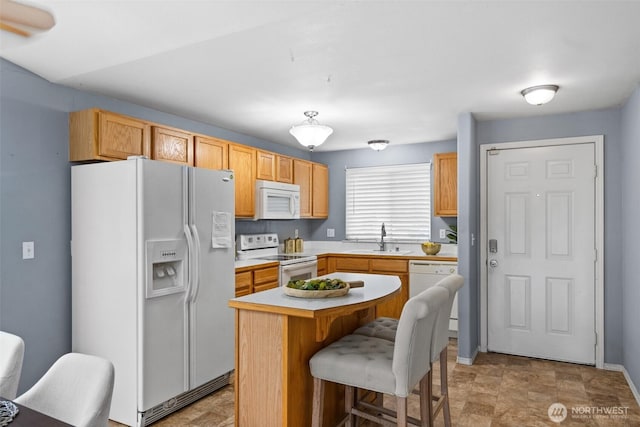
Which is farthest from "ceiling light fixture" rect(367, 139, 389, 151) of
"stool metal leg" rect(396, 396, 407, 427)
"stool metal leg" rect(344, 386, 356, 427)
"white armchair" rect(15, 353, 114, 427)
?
"white armchair" rect(15, 353, 114, 427)

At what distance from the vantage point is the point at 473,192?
160 inches

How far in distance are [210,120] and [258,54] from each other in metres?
1.77

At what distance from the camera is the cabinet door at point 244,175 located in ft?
13.7

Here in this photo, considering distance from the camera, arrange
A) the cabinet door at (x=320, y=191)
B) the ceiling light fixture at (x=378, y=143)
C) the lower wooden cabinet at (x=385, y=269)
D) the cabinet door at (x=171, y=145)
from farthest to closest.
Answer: the cabinet door at (x=320, y=191)
the ceiling light fixture at (x=378, y=143)
the lower wooden cabinet at (x=385, y=269)
the cabinet door at (x=171, y=145)

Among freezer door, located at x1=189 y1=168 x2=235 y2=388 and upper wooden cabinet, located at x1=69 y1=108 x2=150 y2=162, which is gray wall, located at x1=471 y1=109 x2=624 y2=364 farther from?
upper wooden cabinet, located at x1=69 y1=108 x2=150 y2=162

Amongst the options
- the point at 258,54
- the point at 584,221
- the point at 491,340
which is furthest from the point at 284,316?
the point at 584,221

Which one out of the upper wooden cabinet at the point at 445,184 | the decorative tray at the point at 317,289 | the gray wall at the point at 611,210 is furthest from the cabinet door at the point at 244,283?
the gray wall at the point at 611,210

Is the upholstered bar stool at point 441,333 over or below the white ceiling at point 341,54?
below

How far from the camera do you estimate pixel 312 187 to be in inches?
219

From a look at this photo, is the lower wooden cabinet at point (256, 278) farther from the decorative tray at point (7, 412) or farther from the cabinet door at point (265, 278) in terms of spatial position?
the decorative tray at point (7, 412)

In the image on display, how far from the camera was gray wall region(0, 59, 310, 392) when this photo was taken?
2680 mm

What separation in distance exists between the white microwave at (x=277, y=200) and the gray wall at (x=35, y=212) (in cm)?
186

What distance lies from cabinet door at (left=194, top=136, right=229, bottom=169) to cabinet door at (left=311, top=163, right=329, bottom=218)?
1.74 m

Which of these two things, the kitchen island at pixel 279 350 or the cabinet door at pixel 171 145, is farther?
the cabinet door at pixel 171 145
